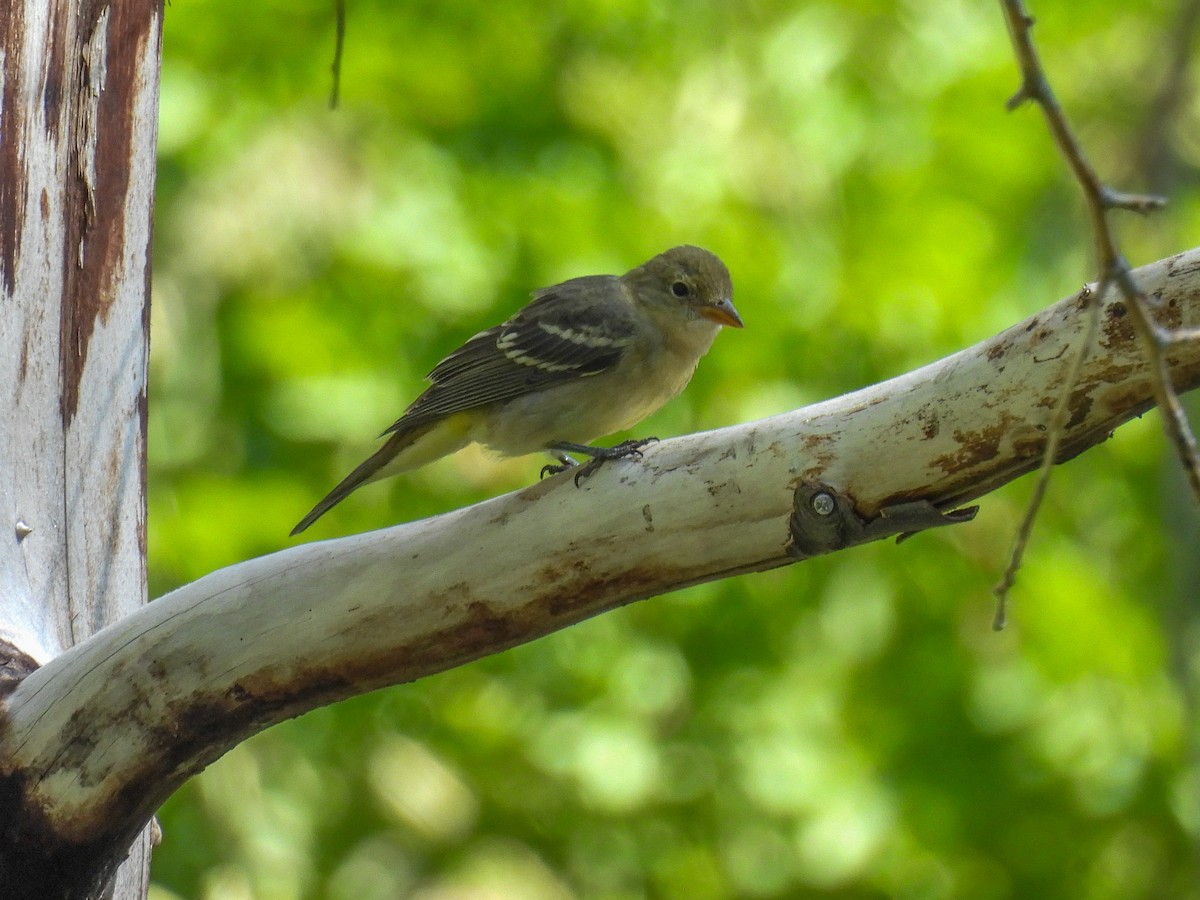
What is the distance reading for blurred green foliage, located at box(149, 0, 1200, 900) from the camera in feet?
16.5

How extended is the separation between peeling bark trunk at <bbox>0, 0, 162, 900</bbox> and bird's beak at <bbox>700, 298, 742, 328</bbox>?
199 centimetres

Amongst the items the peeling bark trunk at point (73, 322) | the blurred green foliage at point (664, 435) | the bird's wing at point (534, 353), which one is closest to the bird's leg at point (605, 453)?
the bird's wing at point (534, 353)

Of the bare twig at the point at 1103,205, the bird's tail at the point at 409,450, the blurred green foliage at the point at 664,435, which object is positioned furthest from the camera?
the blurred green foliage at the point at 664,435

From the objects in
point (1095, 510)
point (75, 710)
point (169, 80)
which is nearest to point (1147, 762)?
point (1095, 510)

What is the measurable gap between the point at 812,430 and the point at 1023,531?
2.88 ft

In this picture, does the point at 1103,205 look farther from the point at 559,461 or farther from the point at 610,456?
the point at 559,461

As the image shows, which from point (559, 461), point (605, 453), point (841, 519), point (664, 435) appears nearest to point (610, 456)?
point (605, 453)

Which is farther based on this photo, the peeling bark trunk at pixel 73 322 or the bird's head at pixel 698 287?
the bird's head at pixel 698 287

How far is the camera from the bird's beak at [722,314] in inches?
183

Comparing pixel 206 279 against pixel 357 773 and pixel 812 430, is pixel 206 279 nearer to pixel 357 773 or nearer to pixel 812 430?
pixel 357 773

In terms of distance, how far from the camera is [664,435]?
5.21 meters

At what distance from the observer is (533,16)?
18.7 ft

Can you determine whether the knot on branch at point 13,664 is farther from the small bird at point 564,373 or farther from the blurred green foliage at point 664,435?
the blurred green foliage at point 664,435

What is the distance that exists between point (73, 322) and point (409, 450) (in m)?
1.37
